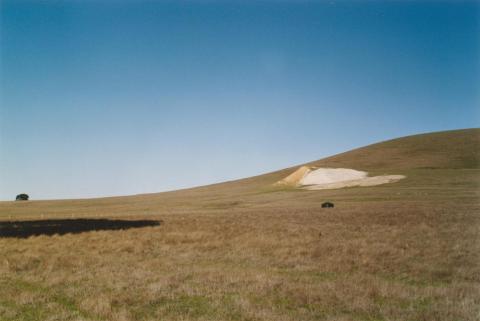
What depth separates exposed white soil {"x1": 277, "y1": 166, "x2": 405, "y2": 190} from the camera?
74375mm

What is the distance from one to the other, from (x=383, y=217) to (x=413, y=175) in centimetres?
4764

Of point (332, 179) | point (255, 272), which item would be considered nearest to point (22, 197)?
point (332, 179)

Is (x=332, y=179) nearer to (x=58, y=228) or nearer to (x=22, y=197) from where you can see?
(x=58, y=228)

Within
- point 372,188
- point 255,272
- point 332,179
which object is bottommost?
point 255,272

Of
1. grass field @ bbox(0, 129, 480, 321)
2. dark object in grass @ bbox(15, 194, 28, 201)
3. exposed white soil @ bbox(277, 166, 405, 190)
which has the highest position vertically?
dark object in grass @ bbox(15, 194, 28, 201)

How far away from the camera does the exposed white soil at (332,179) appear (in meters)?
74.4

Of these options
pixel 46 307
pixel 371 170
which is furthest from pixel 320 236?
pixel 371 170

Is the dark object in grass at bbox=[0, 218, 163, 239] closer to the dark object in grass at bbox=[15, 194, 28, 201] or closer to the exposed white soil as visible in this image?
the exposed white soil

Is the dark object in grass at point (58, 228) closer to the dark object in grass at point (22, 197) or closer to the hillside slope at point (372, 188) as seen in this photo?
the hillside slope at point (372, 188)

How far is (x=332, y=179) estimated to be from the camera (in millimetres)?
85188

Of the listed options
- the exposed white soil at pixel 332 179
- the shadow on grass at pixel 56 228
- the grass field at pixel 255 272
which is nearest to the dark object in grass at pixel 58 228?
the shadow on grass at pixel 56 228

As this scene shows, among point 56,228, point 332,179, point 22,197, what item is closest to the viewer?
point 56,228

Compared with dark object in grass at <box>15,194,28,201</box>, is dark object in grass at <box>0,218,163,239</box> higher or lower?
lower

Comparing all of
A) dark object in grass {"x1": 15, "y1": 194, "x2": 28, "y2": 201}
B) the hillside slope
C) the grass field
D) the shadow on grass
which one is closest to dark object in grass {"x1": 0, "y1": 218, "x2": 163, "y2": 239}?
the shadow on grass
